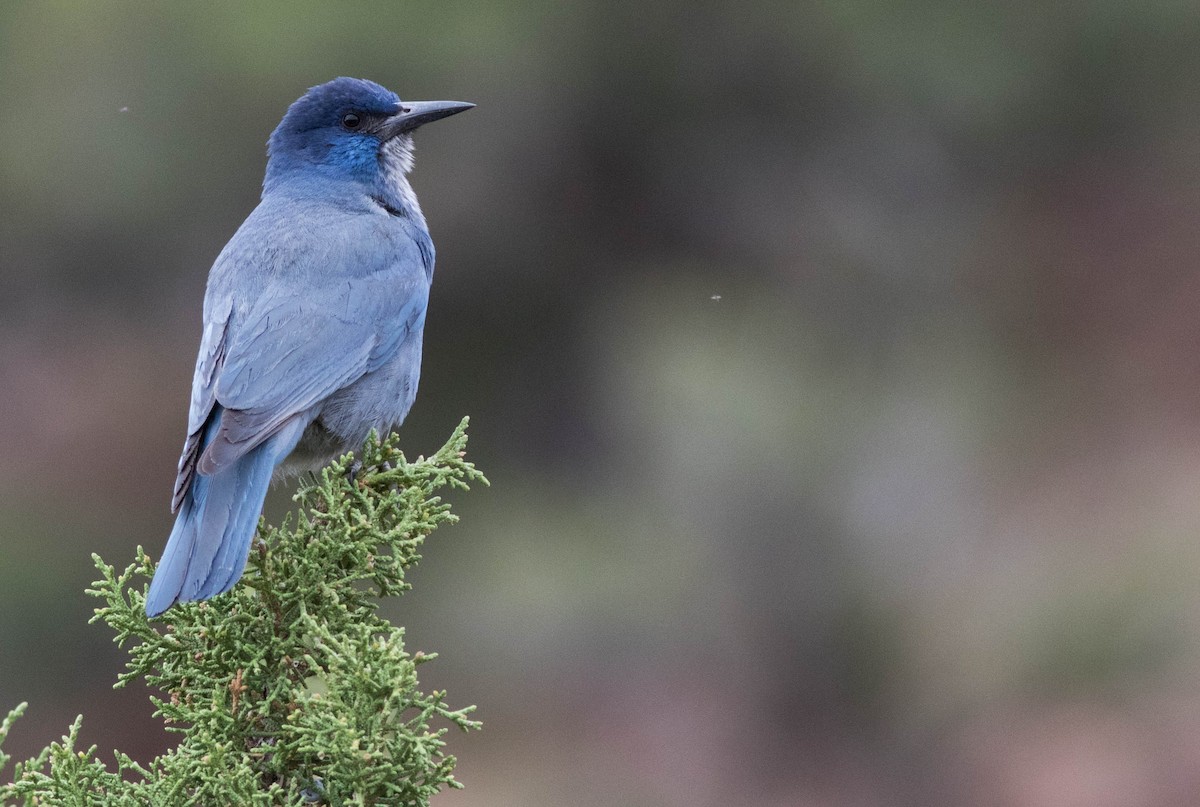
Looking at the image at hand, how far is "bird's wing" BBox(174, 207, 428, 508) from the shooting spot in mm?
3141

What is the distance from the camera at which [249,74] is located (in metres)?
7.13

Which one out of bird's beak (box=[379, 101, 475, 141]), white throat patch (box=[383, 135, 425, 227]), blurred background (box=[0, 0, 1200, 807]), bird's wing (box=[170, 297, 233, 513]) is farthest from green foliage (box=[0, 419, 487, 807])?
blurred background (box=[0, 0, 1200, 807])

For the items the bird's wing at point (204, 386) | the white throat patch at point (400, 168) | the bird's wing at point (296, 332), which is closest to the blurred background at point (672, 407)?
the white throat patch at point (400, 168)

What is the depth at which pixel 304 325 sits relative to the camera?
350 cm

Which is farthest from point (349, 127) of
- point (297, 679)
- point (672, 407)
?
point (672, 407)

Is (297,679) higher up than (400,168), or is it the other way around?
(400,168)

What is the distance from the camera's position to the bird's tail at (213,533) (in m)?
2.51

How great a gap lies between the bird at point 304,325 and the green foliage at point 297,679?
0.08 m

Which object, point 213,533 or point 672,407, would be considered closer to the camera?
point 213,533

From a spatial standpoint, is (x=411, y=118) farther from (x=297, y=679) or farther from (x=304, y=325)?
(x=297, y=679)

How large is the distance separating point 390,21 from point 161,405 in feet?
9.93

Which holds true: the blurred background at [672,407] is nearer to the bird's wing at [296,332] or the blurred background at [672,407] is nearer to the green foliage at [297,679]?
the bird's wing at [296,332]

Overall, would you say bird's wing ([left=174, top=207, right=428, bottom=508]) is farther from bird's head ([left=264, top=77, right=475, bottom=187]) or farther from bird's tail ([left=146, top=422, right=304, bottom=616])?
bird's head ([left=264, top=77, right=475, bottom=187])

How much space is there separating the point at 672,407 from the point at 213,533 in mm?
5594
